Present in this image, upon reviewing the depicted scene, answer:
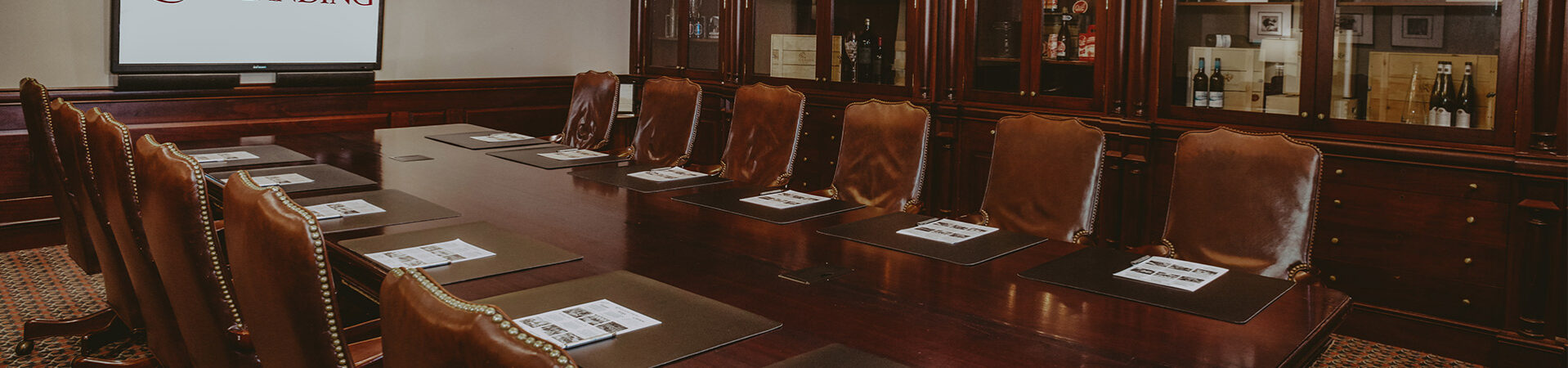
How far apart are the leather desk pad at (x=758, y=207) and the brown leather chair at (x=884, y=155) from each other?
0.54 meters

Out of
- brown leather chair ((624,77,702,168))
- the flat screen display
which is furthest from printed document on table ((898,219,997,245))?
the flat screen display

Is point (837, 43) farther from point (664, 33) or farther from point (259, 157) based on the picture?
point (259, 157)

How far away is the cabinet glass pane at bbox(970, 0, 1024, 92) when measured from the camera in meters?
4.72

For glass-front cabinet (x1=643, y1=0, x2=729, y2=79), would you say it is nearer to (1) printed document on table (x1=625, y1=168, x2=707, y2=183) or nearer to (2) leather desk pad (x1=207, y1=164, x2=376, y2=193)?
(1) printed document on table (x1=625, y1=168, x2=707, y2=183)

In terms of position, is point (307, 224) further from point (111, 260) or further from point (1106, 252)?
point (111, 260)

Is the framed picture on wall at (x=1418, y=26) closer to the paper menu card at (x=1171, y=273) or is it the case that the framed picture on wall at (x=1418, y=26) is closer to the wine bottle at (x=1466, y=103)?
the wine bottle at (x=1466, y=103)

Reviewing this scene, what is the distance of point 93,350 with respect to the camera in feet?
11.4

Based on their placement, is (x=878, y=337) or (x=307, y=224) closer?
(x=307, y=224)

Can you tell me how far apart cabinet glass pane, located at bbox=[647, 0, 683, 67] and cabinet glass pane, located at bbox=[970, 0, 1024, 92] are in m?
2.20

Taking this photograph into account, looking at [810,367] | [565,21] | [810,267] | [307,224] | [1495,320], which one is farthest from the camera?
[565,21]

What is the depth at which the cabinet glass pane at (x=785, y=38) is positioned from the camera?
18.5 ft

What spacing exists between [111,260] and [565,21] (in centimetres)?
425

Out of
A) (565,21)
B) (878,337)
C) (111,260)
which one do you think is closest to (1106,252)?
(878,337)

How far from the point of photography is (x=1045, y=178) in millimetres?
3277
